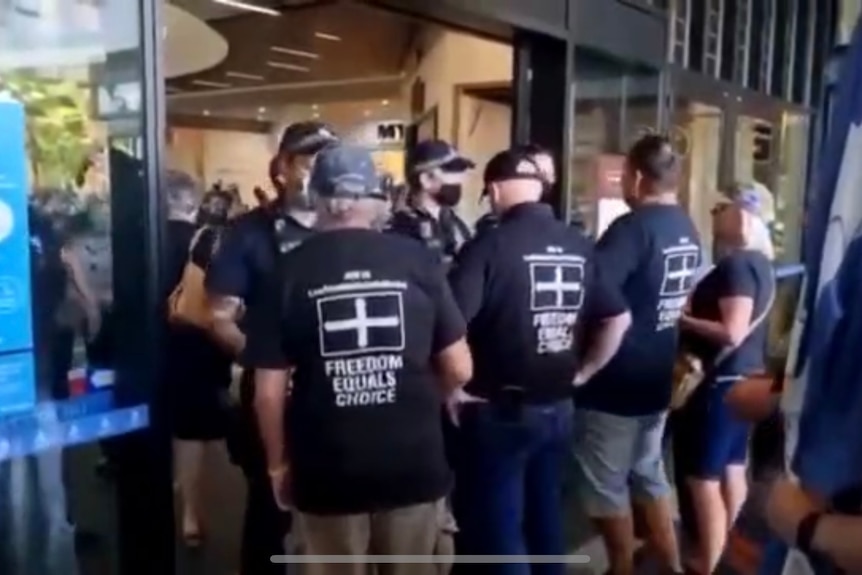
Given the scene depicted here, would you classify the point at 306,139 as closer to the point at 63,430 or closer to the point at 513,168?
the point at 513,168

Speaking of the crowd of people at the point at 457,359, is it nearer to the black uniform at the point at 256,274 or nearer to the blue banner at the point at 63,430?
the black uniform at the point at 256,274

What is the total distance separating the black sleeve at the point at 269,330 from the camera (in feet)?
8.18

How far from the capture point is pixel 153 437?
2803 mm

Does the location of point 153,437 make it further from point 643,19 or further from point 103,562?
point 643,19

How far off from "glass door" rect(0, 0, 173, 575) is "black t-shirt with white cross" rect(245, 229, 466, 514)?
1.59ft

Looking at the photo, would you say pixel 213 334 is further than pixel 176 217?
No

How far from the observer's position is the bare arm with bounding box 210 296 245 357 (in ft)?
9.98

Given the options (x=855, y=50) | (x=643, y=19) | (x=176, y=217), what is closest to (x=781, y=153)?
(x=643, y=19)

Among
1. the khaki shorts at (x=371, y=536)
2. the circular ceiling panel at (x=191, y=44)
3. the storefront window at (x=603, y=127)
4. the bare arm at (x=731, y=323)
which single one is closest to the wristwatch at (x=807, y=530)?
the khaki shorts at (x=371, y=536)

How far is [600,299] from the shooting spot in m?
3.29

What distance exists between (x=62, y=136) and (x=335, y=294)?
30.0 inches

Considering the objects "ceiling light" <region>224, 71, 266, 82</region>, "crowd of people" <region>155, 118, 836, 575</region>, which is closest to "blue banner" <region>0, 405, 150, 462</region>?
"crowd of people" <region>155, 118, 836, 575</region>

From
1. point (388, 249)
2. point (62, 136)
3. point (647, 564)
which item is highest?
point (62, 136)

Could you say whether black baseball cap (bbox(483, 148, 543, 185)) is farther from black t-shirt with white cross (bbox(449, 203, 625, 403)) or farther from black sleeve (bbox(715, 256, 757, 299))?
black sleeve (bbox(715, 256, 757, 299))
